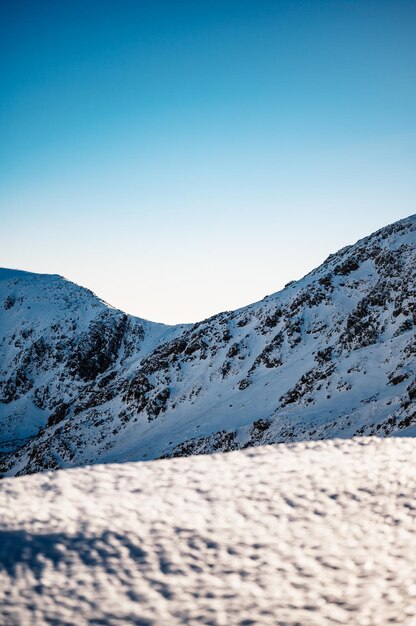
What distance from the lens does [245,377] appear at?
4591 cm

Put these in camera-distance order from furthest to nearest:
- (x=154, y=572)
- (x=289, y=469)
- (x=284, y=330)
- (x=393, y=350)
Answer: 1. (x=284, y=330)
2. (x=393, y=350)
3. (x=289, y=469)
4. (x=154, y=572)

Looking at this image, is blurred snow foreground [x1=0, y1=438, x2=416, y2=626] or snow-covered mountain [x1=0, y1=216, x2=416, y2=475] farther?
snow-covered mountain [x1=0, y1=216, x2=416, y2=475]

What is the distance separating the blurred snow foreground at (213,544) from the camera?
2.48m

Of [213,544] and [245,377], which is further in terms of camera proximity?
[245,377]

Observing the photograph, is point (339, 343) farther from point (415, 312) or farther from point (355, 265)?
point (355, 265)

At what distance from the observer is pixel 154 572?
8.64 feet

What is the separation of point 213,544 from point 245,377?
43669 millimetres

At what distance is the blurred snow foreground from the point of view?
2.48m

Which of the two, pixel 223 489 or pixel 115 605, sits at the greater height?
pixel 223 489

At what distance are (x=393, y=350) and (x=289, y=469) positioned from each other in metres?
34.0

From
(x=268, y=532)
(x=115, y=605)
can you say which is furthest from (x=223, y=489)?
(x=115, y=605)

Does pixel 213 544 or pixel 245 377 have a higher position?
pixel 213 544

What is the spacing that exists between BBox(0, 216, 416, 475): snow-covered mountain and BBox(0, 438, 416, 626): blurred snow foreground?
19.6 m

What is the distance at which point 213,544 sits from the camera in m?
2.86
